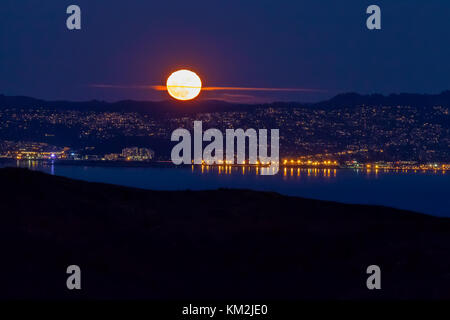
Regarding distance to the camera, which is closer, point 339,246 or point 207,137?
point 339,246

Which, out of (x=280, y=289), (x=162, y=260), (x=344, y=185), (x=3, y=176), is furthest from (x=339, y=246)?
(x=344, y=185)

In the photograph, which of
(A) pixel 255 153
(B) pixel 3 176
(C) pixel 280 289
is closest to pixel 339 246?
(C) pixel 280 289

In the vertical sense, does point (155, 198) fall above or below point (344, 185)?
above

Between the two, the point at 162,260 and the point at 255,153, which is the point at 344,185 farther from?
the point at 162,260

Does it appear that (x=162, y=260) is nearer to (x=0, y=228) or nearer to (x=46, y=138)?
(x=0, y=228)

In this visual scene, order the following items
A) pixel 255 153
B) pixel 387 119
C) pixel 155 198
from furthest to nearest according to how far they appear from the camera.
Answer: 1. pixel 255 153
2. pixel 387 119
3. pixel 155 198
